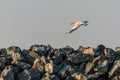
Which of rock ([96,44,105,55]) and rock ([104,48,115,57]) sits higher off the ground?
rock ([96,44,105,55])

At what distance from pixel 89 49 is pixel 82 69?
1.40 meters

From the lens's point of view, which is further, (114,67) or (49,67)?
(49,67)

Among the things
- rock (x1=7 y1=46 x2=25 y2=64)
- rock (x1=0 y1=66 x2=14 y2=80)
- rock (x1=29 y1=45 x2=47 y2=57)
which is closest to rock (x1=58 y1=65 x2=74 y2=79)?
rock (x1=0 y1=66 x2=14 y2=80)

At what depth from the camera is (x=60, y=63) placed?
17.0 meters

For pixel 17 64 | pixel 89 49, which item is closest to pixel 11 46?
pixel 17 64

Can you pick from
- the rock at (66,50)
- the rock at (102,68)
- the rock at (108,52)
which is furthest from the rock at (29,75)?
the rock at (108,52)

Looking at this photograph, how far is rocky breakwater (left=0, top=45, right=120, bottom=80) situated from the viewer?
1619cm

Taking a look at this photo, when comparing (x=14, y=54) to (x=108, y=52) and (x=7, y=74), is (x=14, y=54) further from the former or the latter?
(x=108, y=52)

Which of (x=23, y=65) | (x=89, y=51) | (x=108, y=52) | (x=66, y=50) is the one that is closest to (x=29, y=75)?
(x=23, y=65)

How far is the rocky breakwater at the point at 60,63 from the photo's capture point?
16.2 metres

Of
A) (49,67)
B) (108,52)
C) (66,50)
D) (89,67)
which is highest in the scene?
(66,50)

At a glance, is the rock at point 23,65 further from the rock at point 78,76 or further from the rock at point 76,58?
the rock at point 78,76

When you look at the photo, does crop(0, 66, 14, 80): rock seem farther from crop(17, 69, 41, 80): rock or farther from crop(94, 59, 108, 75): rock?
crop(94, 59, 108, 75): rock

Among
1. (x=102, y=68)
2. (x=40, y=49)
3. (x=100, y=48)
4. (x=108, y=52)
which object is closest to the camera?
(x=102, y=68)
